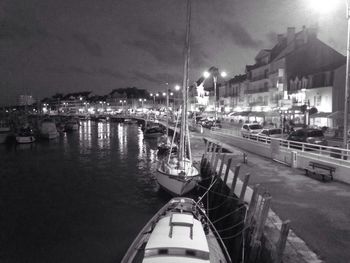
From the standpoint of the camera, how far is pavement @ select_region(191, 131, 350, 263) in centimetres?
986

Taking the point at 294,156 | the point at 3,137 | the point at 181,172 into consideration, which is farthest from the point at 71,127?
the point at 294,156

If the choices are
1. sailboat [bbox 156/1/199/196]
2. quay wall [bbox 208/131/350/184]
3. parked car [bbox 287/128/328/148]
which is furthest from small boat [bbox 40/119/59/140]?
parked car [bbox 287/128/328/148]

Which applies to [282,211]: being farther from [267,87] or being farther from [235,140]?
[267,87]

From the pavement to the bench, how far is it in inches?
17.5

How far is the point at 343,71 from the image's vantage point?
4516cm

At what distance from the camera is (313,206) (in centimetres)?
1366

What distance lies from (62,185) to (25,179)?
5.97 m

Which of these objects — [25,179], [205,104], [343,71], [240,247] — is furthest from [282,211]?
[205,104]

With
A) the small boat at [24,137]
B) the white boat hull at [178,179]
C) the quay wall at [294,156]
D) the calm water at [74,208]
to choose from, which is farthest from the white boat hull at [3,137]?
the white boat hull at [178,179]

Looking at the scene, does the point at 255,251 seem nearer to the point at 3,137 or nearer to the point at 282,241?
the point at 282,241

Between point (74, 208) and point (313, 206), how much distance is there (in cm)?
1651

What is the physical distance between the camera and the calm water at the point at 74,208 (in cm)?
1653

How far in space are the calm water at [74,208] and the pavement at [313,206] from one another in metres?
7.90

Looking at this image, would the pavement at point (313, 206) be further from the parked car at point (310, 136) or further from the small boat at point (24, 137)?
the small boat at point (24, 137)
